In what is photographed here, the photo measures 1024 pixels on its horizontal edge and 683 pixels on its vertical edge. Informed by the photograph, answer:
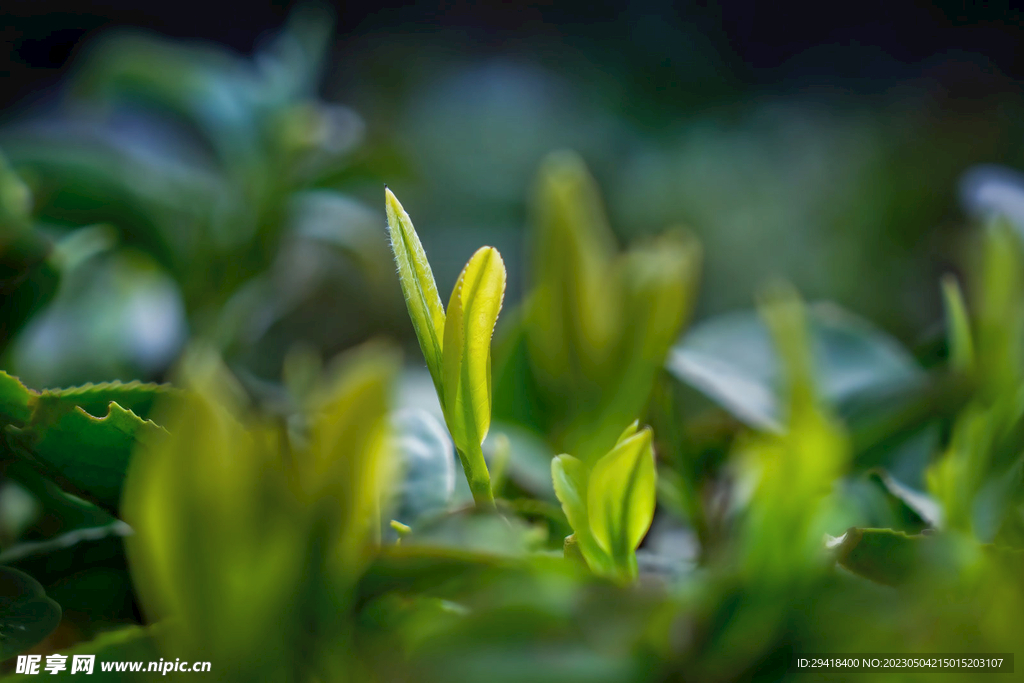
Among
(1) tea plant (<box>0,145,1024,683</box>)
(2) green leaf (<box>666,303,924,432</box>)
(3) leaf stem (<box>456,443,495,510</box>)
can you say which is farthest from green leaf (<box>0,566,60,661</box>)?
(2) green leaf (<box>666,303,924,432</box>)

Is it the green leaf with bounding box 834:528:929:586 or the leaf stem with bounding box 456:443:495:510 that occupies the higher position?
the leaf stem with bounding box 456:443:495:510

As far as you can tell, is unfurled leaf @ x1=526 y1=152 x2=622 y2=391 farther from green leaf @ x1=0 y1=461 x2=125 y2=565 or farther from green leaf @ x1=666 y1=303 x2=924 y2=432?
green leaf @ x1=0 y1=461 x2=125 y2=565

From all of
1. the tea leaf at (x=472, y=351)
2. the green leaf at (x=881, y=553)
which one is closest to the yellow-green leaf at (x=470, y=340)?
the tea leaf at (x=472, y=351)

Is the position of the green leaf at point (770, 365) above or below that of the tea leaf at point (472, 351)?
below

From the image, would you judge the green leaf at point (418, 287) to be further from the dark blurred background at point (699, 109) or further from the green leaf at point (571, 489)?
the dark blurred background at point (699, 109)

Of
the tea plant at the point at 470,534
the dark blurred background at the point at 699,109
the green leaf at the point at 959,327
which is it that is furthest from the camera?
the dark blurred background at the point at 699,109

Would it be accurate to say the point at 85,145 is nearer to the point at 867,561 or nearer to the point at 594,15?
the point at 867,561

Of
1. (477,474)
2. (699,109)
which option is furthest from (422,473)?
(699,109)
